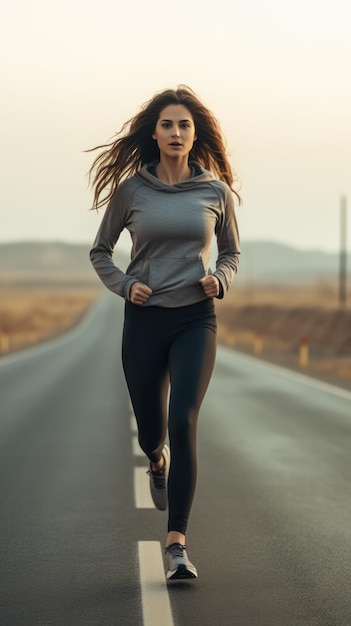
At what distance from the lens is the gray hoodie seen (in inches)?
179

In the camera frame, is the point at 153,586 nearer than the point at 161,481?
Yes

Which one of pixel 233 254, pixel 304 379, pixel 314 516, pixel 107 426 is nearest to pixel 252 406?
pixel 107 426

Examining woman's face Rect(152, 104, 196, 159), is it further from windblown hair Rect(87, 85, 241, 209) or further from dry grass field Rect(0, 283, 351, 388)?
dry grass field Rect(0, 283, 351, 388)

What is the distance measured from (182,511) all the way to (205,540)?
1.12m

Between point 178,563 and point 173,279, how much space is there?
128 centimetres

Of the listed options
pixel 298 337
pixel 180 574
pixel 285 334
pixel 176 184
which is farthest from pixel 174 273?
pixel 285 334

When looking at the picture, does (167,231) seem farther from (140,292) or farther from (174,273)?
(140,292)

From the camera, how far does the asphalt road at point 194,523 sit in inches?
165

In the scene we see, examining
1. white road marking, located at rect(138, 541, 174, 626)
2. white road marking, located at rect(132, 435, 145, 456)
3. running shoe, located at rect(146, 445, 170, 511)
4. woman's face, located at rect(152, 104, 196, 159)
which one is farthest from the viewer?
white road marking, located at rect(132, 435, 145, 456)

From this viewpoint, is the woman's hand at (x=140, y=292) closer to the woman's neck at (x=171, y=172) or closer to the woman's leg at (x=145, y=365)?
the woman's leg at (x=145, y=365)

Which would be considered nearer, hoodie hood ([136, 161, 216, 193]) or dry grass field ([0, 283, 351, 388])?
hoodie hood ([136, 161, 216, 193])

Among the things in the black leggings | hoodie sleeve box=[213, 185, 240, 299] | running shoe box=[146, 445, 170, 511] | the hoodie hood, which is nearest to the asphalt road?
running shoe box=[146, 445, 170, 511]

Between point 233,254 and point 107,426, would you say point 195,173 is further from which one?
point 107,426

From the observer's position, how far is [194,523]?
6.03 meters
